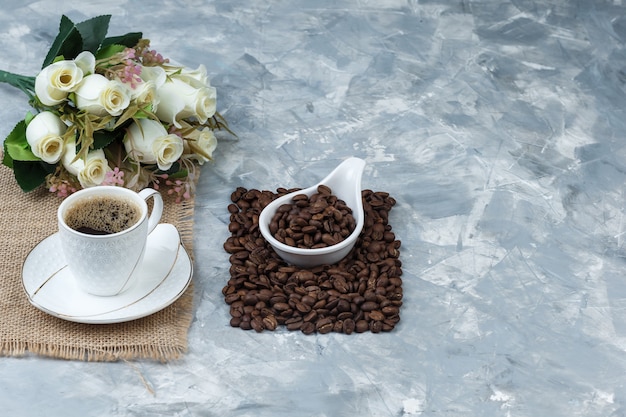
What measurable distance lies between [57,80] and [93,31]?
160 mm

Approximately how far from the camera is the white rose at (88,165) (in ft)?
5.98

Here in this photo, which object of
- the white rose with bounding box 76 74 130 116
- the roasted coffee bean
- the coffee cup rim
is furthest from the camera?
the white rose with bounding box 76 74 130 116

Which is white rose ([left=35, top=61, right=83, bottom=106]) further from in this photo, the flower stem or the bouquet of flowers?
the flower stem

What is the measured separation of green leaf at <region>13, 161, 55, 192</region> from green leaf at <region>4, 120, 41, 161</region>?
0.02 meters

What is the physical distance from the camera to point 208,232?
6.13ft

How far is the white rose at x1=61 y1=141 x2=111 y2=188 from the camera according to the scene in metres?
1.82

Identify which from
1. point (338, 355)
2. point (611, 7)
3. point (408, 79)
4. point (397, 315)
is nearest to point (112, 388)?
point (338, 355)

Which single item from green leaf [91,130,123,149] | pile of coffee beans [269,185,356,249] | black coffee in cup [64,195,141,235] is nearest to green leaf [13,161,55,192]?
green leaf [91,130,123,149]

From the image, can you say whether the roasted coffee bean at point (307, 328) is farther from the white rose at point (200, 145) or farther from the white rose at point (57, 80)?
the white rose at point (57, 80)

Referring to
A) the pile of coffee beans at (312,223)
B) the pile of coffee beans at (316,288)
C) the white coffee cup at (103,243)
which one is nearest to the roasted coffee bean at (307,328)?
the pile of coffee beans at (316,288)

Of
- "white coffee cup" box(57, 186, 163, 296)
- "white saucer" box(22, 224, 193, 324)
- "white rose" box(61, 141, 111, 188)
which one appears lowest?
"white saucer" box(22, 224, 193, 324)

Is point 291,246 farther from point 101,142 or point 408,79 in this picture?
point 408,79

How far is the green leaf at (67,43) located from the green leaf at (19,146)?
14 cm

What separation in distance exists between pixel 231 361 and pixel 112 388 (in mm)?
191
